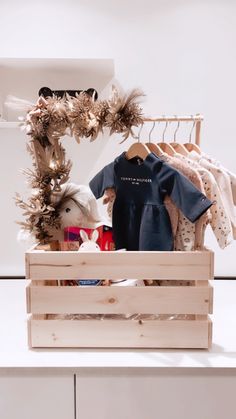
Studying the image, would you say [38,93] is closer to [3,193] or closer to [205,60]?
[3,193]

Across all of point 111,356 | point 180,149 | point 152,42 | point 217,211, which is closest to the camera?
point 111,356

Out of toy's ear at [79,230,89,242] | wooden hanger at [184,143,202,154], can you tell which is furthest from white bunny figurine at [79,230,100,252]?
wooden hanger at [184,143,202,154]

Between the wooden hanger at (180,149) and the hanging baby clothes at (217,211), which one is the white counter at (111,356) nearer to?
the hanging baby clothes at (217,211)

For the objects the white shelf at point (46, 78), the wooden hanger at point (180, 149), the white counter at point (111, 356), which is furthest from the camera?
the white shelf at point (46, 78)

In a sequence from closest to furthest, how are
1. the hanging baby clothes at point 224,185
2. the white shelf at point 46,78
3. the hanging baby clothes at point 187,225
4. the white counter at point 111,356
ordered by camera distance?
the white counter at point 111,356 < the hanging baby clothes at point 187,225 < the hanging baby clothes at point 224,185 < the white shelf at point 46,78

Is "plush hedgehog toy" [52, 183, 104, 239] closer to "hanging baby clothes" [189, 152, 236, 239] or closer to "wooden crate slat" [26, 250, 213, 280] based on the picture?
"wooden crate slat" [26, 250, 213, 280]

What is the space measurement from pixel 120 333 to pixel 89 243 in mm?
269

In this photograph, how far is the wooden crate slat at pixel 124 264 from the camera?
980mm

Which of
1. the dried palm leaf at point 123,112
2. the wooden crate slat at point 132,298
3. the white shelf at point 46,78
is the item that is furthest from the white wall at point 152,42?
the wooden crate slat at point 132,298

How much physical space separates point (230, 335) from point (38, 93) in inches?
54.8

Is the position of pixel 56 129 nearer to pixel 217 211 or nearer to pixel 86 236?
pixel 86 236

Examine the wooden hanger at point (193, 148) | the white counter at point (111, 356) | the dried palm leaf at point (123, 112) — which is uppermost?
the dried palm leaf at point (123, 112)

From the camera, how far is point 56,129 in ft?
3.39

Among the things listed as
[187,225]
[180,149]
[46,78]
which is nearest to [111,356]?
[187,225]
